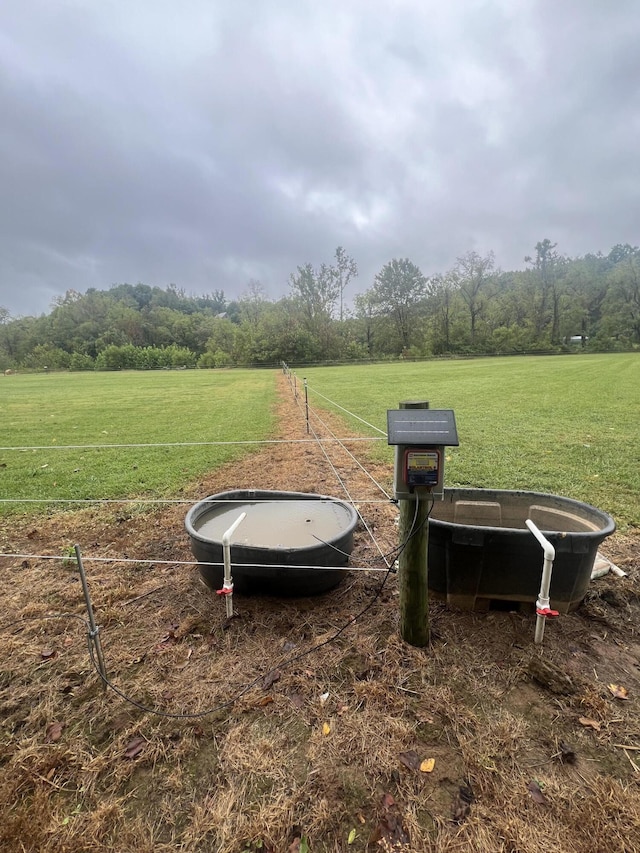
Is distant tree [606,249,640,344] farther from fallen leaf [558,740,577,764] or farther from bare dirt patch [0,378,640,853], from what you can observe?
fallen leaf [558,740,577,764]

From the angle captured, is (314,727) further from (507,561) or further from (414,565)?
(507,561)

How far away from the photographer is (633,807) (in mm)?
1474

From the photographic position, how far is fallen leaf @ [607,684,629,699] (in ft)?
6.45

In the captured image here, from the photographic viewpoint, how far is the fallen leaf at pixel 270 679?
2071mm

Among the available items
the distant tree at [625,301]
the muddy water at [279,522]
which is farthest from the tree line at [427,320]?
the muddy water at [279,522]

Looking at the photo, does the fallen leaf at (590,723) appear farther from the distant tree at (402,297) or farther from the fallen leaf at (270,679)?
the distant tree at (402,297)

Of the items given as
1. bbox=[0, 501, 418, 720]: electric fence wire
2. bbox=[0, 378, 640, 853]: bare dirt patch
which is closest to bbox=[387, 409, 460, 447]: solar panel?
bbox=[0, 501, 418, 720]: electric fence wire

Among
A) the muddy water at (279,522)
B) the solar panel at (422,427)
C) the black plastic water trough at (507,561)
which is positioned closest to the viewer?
the solar panel at (422,427)

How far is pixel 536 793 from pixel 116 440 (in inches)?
338

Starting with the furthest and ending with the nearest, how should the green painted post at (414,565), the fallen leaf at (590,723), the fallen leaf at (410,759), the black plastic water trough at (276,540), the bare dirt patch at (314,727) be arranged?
1. the black plastic water trough at (276,540)
2. the green painted post at (414,565)
3. the fallen leaf at (590,723)
4. the fallen leaf at (410,759)
5. the bare dirt patch at (314,727)

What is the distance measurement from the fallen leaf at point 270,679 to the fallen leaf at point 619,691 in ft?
5.53

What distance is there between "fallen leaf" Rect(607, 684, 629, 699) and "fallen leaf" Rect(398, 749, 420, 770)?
1092 mm

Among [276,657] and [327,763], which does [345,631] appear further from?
[327,763]

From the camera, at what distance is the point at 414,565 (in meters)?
2.13
